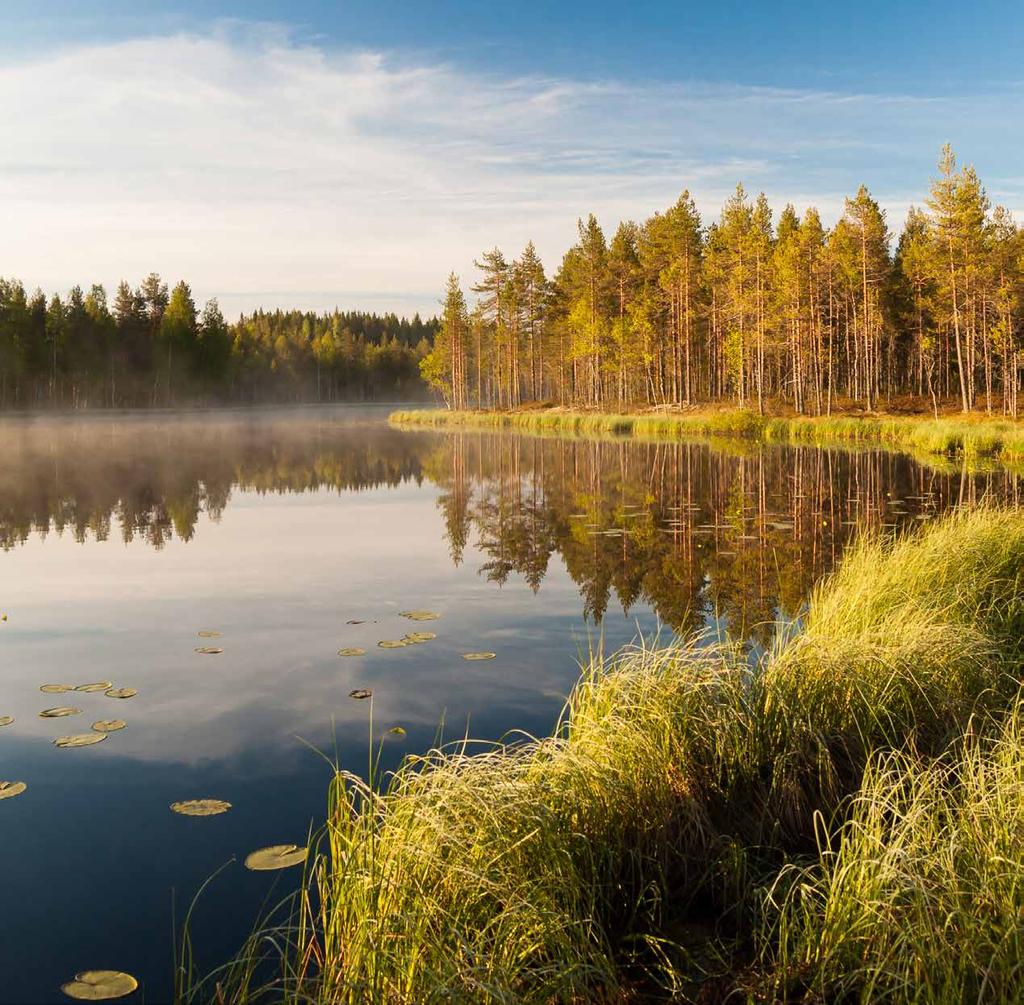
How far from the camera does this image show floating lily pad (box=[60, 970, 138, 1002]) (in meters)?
4.52

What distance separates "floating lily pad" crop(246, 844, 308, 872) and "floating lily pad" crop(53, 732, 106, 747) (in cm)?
272

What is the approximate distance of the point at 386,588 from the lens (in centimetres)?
1438

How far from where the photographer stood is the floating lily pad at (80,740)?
7.77 m

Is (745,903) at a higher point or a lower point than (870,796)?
lower

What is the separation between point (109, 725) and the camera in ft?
27.0

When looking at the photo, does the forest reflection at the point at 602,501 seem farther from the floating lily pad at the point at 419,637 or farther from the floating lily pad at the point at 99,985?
the floating lily pad at the point at 99,985

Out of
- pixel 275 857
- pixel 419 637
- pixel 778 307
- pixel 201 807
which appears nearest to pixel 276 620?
pixel 419 637

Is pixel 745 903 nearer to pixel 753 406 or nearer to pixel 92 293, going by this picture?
pixel 753 406

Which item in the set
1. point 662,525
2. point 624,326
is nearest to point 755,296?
point 624,326

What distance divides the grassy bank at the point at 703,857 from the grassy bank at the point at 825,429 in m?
33.1

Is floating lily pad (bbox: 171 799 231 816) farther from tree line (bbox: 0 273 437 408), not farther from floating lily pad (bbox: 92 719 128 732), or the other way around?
tree line (bbox: 0 273 437 408)

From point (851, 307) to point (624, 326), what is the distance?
18.7 metres

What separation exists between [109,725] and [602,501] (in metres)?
17.5

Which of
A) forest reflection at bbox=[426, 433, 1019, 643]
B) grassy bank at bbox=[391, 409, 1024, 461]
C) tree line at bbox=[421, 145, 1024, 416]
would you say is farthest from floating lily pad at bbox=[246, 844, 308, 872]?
tree line at bbox=[421, 145, 1024, 416]
